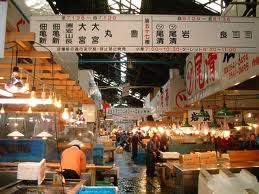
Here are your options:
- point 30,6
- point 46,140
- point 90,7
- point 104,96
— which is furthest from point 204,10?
point 104,96

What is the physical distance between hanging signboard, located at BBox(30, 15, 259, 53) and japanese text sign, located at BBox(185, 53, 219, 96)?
3.35 m

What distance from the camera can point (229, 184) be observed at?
7.29m

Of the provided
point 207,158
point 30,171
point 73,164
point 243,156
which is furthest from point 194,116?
point 30,171

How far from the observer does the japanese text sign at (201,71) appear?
9.15 meters

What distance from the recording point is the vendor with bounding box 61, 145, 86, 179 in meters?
8.27

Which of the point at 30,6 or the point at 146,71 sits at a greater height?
the point at 146,71

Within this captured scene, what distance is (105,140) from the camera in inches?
850

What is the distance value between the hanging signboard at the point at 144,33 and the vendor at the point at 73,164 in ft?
12.8

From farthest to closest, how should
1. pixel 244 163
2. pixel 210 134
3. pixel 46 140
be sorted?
pixel 210 134 → pixel 46 140 → pixel 244 163

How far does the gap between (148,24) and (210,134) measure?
1641cm

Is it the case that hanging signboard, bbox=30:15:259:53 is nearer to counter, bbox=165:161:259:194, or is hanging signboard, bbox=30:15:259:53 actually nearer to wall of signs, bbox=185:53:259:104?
wall of signs, bbox=185:53:259:104

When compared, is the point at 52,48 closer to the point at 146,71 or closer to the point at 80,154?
the point at 80,154

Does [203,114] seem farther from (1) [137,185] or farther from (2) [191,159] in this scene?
(1) [137,185]

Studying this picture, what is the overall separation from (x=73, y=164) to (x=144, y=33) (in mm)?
4471
